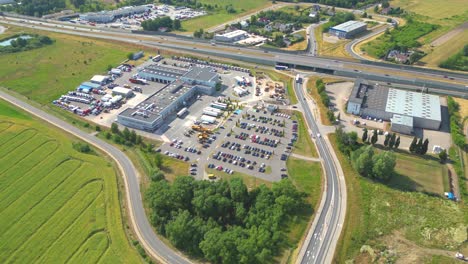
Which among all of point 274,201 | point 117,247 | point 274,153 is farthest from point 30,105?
point 274,201

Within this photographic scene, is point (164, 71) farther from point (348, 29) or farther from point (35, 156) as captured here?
point (348, 29)

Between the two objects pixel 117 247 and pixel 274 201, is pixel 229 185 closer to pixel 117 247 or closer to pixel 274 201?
pixel 274 201

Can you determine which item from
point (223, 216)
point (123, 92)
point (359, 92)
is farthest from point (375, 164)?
point (123, 92)

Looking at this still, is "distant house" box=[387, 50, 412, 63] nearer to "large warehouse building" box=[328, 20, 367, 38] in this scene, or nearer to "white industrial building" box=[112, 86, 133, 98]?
"large warehouse building" box=[328, 20, 367, 38]

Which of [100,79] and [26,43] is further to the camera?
[26,43]

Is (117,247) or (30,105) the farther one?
(30,105)

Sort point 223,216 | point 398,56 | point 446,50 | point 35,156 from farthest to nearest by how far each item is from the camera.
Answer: point 446,50
point 398,56
point 35,156
point 223,216
